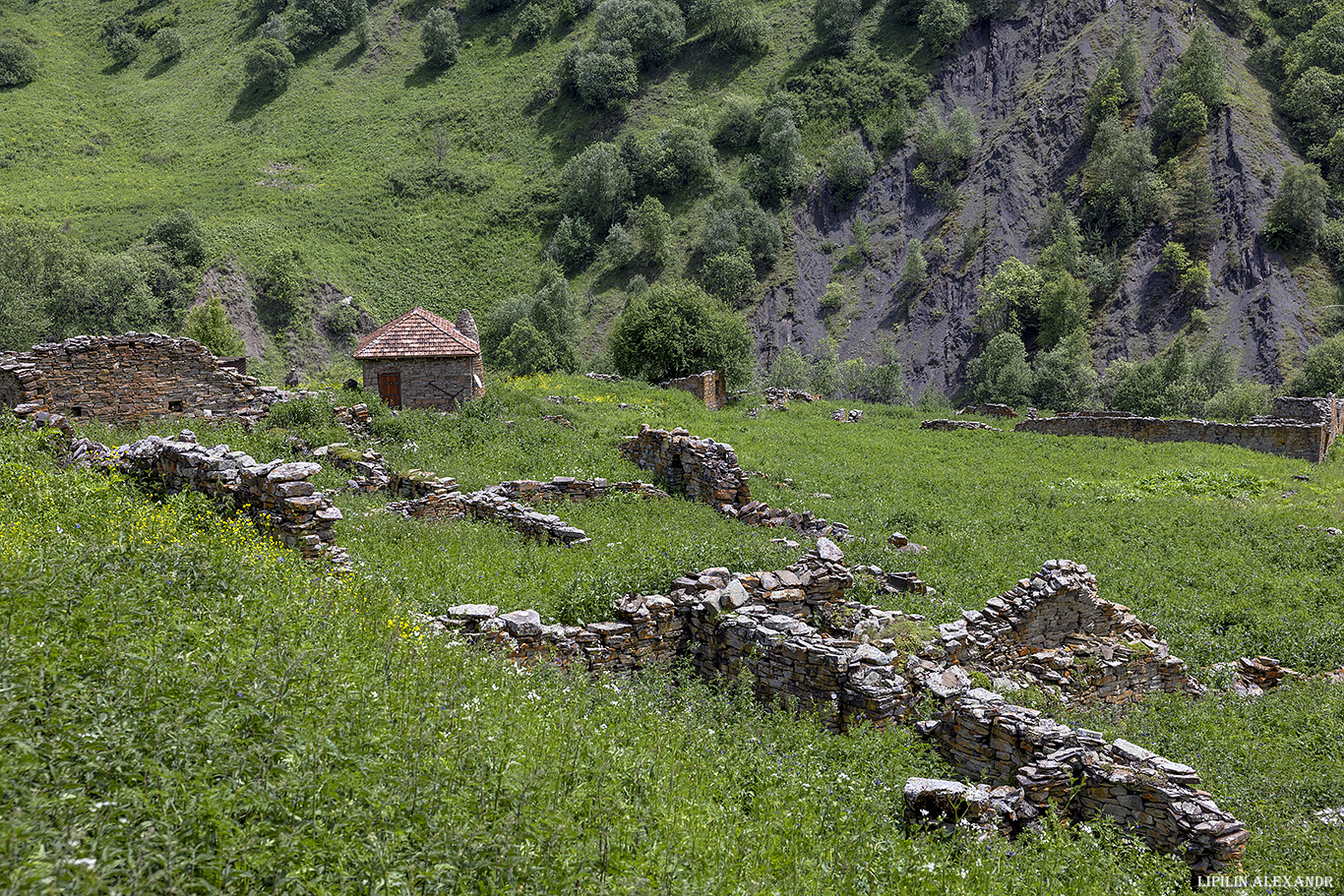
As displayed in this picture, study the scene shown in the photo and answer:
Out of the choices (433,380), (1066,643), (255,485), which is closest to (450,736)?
(255,485)

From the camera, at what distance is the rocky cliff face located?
59.2 m

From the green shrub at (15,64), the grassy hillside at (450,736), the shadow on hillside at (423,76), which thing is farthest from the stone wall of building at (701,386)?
the green shrub at (15,64)

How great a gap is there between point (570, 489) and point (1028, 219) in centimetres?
6693

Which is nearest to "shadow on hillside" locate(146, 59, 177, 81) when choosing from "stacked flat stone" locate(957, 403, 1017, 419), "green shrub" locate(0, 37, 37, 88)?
"green shrub" locate(0, 37, 37, 88)

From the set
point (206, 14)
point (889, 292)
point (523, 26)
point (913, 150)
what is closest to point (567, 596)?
point (889, 292)

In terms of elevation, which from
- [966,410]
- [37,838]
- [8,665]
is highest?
[8,665]

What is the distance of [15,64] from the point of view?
283ft

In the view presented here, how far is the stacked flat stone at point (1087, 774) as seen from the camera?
6.63 metres

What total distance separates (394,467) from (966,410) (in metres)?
33.8

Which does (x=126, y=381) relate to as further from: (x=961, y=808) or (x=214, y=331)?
(x=214, y=331)

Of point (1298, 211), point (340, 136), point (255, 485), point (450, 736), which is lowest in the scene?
point (450, 736)

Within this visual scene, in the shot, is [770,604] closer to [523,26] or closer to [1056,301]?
[1056,301]

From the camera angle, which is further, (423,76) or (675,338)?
(423,76)

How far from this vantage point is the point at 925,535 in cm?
1706
